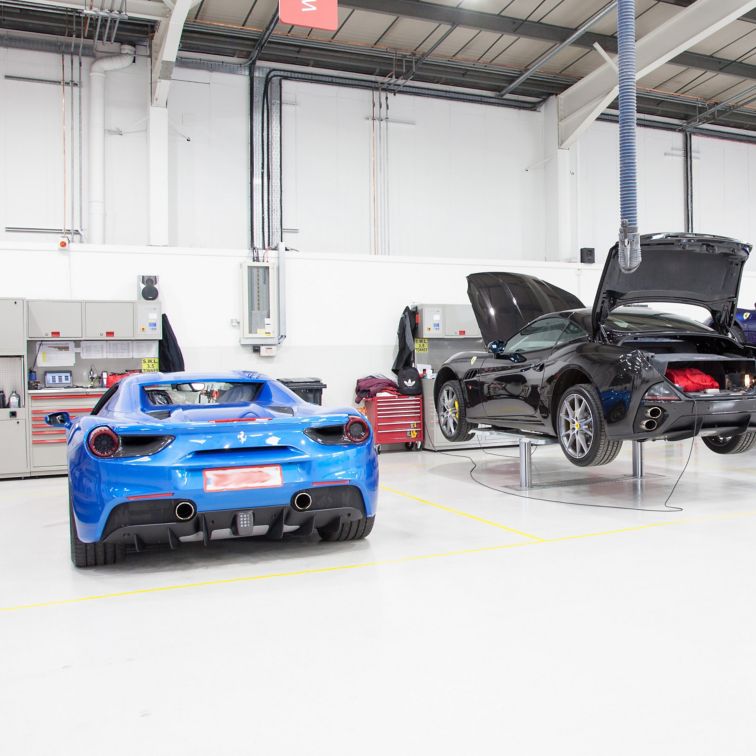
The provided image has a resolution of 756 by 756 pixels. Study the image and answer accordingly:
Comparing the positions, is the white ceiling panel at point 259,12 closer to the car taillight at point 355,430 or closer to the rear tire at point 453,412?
the rear tire at point 453,412

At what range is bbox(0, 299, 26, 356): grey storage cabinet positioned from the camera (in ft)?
25.0

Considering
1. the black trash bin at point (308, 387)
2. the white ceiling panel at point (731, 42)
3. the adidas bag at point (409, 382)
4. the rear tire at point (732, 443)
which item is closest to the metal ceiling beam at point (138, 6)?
the black trash bin at point (308, 387)

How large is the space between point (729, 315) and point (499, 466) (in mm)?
2864

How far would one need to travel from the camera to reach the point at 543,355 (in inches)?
220

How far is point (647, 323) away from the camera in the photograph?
17.7ft

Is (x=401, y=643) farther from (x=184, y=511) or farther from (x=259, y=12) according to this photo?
(x=259, y=12)

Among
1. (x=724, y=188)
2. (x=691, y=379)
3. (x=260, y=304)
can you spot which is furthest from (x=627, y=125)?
(x=724, y=188)

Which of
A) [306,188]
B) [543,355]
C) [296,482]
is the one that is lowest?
[296,482]

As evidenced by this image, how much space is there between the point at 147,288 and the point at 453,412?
13.5 ft

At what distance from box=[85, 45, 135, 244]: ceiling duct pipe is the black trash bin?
3.11m

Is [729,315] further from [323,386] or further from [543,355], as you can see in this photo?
[323,386]

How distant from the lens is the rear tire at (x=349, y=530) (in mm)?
3986

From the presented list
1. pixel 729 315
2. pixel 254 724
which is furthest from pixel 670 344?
pixel 254 724

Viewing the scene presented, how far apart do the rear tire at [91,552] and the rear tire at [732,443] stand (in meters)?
4.29
